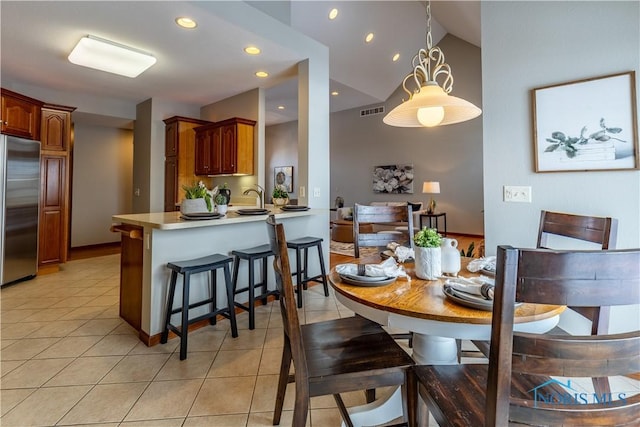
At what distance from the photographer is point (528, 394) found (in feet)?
3.20

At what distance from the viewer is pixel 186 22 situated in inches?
110

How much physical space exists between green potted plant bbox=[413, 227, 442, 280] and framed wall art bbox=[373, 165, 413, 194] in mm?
7138

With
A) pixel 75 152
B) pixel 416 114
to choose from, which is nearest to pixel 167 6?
pixel 416 114

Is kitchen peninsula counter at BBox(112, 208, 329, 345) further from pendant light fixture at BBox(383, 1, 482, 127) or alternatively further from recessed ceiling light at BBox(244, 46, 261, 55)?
recessed ceiling light at BBox(244, 46, 261, 55)

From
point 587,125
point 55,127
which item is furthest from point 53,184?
point 587,125

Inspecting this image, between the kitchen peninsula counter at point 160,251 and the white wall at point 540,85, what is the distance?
6.32 ft


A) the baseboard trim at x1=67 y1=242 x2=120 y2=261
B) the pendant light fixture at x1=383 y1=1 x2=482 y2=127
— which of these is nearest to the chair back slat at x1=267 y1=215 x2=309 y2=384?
the pendant light fixture at x1=383 y1=1 x2=482 y2=127

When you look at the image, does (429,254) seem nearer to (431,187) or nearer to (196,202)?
(196,202)

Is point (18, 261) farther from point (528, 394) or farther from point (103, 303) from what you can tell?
point (528, 394)

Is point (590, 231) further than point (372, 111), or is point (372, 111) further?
point (372, 111)

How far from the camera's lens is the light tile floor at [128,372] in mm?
1559

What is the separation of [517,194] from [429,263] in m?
1.31

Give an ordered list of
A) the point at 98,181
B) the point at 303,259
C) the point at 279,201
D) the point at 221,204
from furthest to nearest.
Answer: the point at 98,181 → the point at 279,201 → the point at 303,259 → the point at 221,204

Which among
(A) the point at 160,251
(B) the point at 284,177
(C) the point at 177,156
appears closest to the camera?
(A) the point at 160,251
